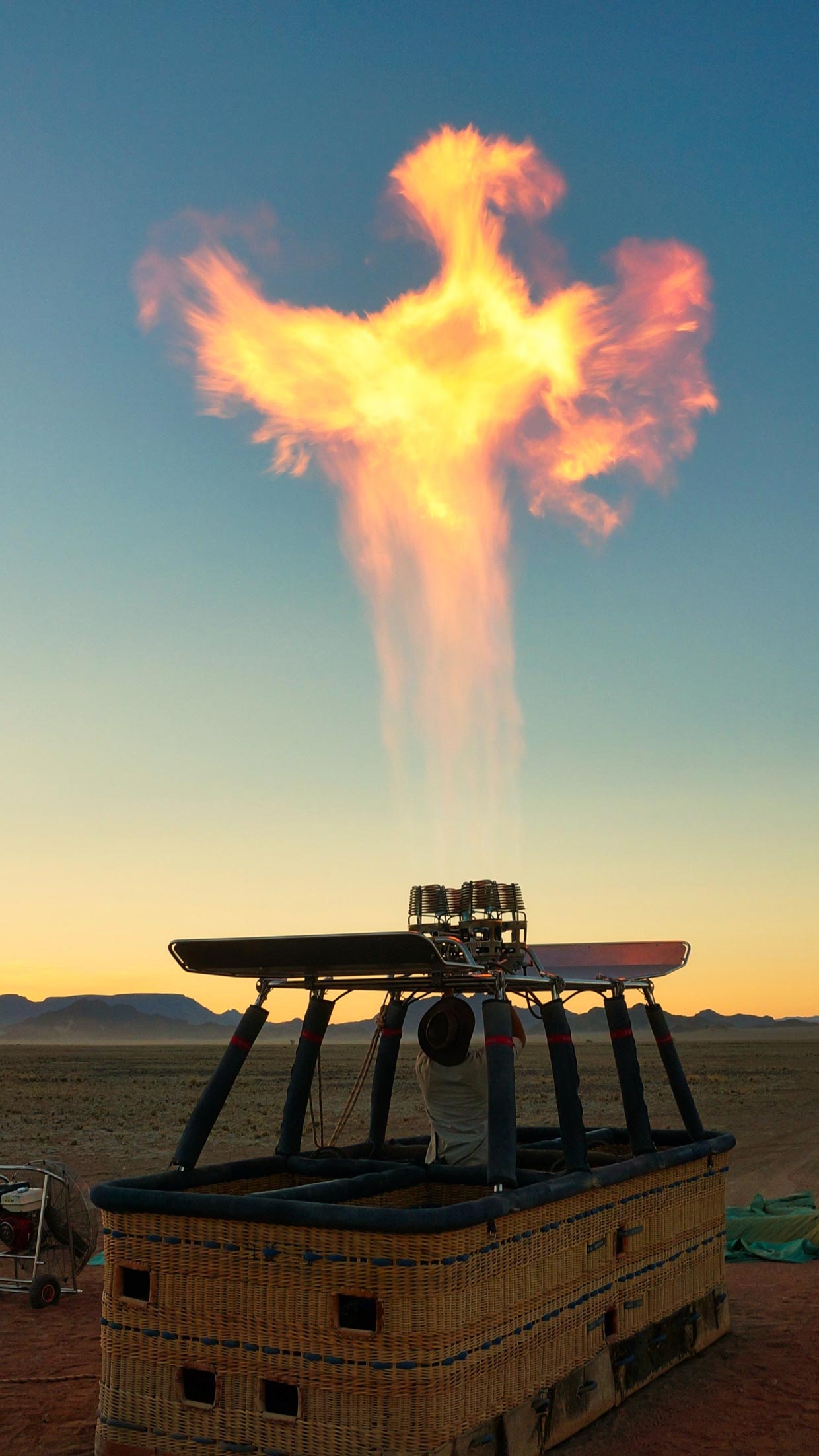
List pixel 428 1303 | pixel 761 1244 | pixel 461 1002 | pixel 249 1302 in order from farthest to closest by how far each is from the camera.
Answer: pixel 761 1244
pixel 461 1002
pixel 249 1302
pixel 428 1303

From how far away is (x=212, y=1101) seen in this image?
753cm

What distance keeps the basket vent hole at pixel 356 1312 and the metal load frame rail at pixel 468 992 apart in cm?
85

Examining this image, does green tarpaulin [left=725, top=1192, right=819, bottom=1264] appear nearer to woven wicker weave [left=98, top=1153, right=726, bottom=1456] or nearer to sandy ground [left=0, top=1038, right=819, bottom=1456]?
sandy ground [left=0, top=1038, right=819, bottom=1456]

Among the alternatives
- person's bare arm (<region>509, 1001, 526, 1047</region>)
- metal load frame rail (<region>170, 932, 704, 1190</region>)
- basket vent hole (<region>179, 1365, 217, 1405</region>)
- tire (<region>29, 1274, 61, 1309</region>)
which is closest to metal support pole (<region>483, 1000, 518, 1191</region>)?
metal load frame rail (<region>170, 932, 704, 1190</region>)

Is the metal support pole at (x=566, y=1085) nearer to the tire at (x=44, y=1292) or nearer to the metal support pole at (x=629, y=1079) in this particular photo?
the metal support pole at (x=629, y=1079)

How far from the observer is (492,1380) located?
20.0 ft

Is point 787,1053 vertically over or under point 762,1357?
over

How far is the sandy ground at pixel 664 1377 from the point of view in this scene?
282 inches

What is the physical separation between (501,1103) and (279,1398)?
175 centimetres

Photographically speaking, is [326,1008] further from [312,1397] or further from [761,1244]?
[761,1244]

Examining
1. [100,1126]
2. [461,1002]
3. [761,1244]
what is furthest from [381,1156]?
[100,1126]

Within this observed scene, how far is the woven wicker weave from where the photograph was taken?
223 inches

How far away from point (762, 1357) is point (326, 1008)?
12.7 feet

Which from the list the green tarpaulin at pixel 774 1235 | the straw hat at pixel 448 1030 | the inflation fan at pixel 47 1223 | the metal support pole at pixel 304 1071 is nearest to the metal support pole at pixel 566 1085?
the straw hat at pixel 448 1030
